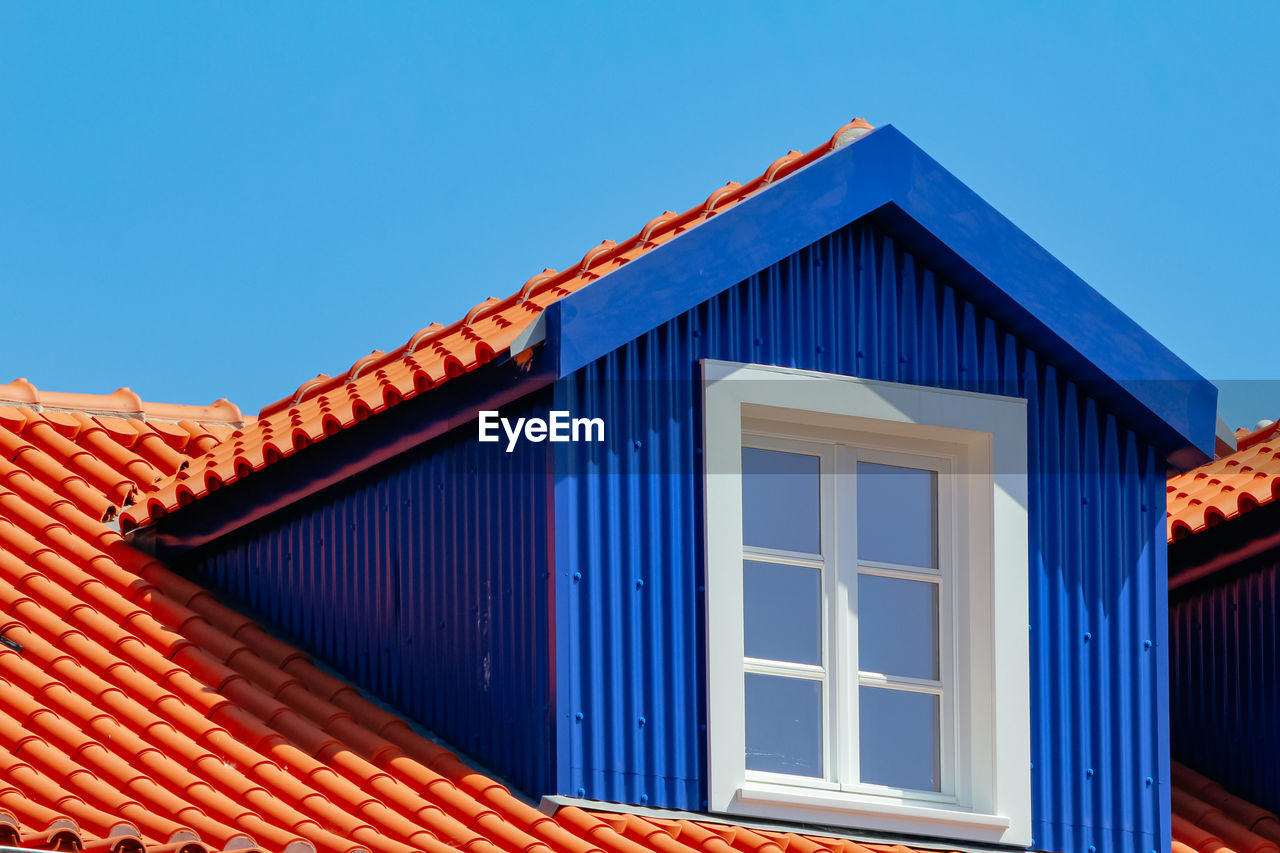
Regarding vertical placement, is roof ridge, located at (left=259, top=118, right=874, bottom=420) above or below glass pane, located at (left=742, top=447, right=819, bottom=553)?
above

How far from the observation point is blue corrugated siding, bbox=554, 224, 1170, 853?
26.6 ft

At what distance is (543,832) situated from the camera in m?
7.66

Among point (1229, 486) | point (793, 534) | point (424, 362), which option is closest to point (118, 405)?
point (424, 362)

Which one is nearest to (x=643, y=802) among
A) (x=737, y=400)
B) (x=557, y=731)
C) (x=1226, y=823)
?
(x=557, y=731)

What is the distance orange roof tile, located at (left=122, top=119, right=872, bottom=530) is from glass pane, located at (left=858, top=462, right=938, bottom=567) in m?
1.38

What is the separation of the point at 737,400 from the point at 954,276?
133cm

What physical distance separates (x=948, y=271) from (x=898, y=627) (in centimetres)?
160

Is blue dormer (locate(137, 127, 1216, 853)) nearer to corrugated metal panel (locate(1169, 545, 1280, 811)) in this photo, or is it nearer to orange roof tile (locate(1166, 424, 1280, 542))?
orange roof tile (locate(1166, 424, 1280, 542))

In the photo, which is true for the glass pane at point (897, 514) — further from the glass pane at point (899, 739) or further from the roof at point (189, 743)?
the roof at point (189, 743)

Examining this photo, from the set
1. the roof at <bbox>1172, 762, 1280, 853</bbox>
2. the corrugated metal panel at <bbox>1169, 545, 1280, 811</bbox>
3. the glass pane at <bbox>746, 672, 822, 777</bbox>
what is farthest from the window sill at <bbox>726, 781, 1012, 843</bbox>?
the corrugated metal panel at <bbox>1169, 545, 1280, 811</bbox>

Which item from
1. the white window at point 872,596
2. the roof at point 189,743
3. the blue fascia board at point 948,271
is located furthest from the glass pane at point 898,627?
the blue fascia board at point 948,271

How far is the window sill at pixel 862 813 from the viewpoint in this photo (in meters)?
8.16

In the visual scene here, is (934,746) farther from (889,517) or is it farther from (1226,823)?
(1226,823)

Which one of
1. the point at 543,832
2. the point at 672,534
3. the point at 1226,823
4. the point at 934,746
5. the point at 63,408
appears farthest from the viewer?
the point at 63,408
